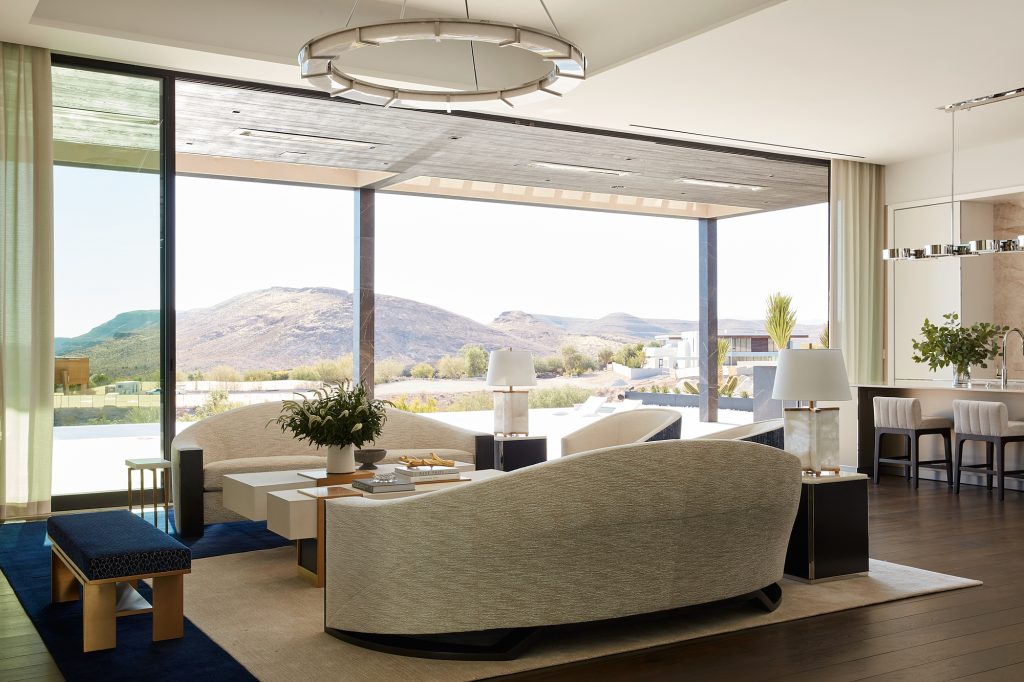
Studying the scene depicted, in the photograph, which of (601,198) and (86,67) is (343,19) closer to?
(86,67)

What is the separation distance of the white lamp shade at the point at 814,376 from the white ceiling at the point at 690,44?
2.22 meters

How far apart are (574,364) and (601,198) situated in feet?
19.8

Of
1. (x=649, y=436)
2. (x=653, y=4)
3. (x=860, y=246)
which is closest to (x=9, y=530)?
(x=649, y=436)

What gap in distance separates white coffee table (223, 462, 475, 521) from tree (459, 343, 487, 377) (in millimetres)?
12029

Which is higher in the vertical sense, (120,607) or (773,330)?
(773,330)

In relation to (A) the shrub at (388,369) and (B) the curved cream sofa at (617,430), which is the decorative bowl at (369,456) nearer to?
(B) the curved cream sofa at (617,430)

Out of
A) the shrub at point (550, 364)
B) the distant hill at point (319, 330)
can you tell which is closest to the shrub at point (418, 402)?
the distant hill at point (319, 330)

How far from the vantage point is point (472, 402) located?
17.1 metres

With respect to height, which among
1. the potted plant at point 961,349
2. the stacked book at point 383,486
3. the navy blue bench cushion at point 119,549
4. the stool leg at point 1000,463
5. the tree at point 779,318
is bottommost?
the stool leg at point 1000,463

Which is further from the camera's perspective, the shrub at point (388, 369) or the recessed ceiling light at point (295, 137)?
the shrub at point (388, 369)

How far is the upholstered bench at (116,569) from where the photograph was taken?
343 cm

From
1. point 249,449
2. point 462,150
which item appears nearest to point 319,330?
point 462,150

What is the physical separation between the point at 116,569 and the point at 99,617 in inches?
8.3

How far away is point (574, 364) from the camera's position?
1880 cm
